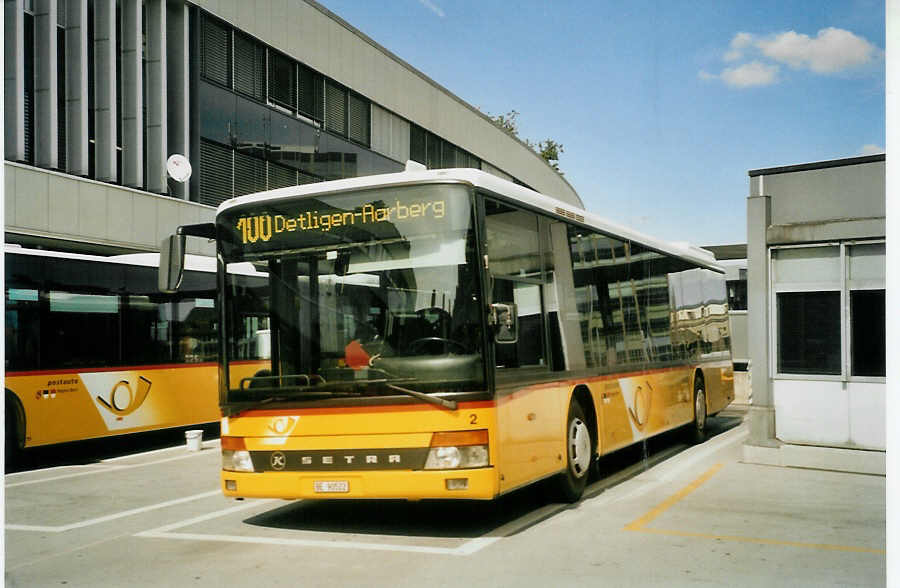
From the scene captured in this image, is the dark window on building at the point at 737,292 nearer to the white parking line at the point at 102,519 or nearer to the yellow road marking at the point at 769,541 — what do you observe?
the yellow road marking at the point at 769,541

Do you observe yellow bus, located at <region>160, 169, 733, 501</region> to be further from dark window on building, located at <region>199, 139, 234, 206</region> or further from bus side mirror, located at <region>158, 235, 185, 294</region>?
dark window on building, located at <region>199, 139, 234, 206</region>

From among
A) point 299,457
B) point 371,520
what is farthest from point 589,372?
point 299,457

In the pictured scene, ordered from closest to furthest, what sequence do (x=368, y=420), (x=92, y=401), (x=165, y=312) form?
(x=368, y=420)
(x=92, y=401)
(x=165, y=312)

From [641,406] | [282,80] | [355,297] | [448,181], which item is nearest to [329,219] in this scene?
[355,297]

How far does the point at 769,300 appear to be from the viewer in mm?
11703

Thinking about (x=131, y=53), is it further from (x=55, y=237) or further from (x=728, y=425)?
(x=728, y=425)

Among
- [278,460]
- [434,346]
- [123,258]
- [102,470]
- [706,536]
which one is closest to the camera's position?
[434,346]

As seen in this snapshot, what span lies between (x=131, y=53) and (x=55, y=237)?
182 inches

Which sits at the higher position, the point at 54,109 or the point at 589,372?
the point at 54,109

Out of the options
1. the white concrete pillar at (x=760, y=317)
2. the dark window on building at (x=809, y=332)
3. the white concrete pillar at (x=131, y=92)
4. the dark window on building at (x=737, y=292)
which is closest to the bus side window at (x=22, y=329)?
the white concrete pillar at (x=131, y=92)

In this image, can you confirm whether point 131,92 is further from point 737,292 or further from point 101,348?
point 737,292

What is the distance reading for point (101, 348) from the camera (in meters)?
14.0

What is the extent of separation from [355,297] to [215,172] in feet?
47.1

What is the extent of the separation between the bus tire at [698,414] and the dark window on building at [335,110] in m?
11.7
